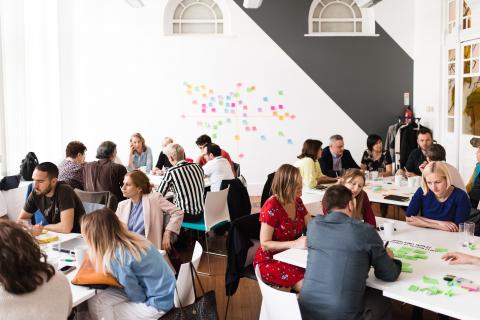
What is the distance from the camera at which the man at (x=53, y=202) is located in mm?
4367

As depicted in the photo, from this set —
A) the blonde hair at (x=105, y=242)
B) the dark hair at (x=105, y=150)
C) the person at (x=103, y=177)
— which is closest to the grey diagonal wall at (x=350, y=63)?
the dark hair at (x=105, y=150)

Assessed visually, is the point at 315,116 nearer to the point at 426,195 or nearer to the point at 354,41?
the point at 354,41

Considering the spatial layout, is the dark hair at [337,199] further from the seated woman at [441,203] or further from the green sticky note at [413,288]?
the seated woman at [441,203]

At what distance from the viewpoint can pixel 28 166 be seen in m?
6.98

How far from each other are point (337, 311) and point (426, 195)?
1.83 m

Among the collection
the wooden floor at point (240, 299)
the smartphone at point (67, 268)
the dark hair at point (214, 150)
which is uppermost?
the dark hair at point (214, 150)

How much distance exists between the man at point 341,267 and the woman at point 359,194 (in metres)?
1.04

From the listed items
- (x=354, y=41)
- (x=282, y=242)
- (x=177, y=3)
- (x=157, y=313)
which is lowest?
(x=157, y=313)

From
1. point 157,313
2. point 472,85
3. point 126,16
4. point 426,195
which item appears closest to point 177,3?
point 126,16

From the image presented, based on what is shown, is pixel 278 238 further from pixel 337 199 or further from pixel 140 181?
pixel 140 181

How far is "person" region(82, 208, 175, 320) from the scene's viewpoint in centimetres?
313

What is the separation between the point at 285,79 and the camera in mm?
9734

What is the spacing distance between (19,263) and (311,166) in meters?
4.07

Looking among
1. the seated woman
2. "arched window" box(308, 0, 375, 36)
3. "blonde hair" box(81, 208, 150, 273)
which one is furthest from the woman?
"arched window" box(308, 0, 375, 36)
